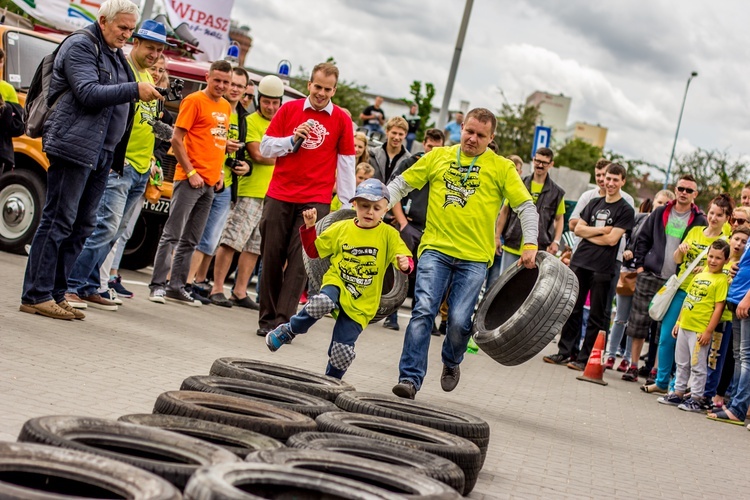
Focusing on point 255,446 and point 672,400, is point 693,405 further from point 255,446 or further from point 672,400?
point 255,446

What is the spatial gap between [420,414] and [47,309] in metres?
3.90

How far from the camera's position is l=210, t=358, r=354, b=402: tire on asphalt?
6.49m

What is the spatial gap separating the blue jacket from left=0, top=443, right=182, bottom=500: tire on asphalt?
5119 mm

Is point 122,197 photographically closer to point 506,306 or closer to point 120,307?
point 120,307

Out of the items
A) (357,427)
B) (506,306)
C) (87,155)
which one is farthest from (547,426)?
(87,155)

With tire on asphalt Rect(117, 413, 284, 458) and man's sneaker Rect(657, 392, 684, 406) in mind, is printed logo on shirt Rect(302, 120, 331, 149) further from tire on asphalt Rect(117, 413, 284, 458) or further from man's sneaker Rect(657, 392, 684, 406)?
tire on asphalt Rect(117, 413, 284, 458)

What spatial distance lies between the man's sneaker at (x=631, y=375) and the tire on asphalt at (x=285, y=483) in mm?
10515

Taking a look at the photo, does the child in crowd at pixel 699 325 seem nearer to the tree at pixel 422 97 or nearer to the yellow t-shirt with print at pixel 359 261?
the yellow t-shirt with print at pixel 359 261

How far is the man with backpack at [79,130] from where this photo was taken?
333 inches

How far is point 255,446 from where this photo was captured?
15.1 feet

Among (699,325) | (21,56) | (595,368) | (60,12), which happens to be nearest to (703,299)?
(699,325)

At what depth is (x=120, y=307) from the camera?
10.6m

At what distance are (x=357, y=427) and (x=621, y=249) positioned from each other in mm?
9596

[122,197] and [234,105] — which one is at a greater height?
[234,105]
